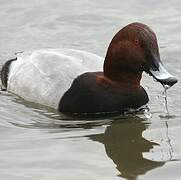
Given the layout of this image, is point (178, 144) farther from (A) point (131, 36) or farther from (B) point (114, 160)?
(A) point (131, 36)

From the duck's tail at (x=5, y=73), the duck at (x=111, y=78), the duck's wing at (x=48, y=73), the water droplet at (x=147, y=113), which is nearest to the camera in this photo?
the duck at (x=111, y=78)

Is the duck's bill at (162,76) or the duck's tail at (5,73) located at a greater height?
the duck's bill at (162,76)

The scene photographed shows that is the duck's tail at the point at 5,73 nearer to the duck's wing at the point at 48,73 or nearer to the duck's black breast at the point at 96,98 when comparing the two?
the duck's wing at the point at 48,73

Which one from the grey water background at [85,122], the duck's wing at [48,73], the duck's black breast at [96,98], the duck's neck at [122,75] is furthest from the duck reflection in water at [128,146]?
the duck's wing at [48,73]

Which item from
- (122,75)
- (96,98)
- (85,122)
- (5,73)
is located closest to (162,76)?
(122,75)

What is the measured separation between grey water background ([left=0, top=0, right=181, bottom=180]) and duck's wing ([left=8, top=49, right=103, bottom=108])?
115mm

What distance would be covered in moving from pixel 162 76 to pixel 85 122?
2.62 feet

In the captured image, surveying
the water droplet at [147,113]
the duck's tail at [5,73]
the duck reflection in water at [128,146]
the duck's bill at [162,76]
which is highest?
the duck's bill at [162,76]

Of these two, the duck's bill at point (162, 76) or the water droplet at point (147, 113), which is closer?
the duck's bill at point (162, 76)

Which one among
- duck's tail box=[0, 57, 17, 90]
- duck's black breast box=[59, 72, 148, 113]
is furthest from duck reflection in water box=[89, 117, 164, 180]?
duck's tail box=[0, 57, 17, 90]

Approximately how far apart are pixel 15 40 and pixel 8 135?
11.3 ft

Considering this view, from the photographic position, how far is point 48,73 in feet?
22.2

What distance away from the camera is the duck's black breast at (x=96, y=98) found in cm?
622

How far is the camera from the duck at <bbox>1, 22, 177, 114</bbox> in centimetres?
612
